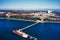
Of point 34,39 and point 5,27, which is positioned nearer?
point 34,39

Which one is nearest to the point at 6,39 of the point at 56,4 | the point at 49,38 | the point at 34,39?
the point at 34,39

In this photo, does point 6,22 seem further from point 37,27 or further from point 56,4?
point 56,4

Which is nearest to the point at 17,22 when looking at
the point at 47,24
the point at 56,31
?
the point at 47,24

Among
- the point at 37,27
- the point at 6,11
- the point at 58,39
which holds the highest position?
the point at 6,11

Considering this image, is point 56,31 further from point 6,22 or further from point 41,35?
point 6,22

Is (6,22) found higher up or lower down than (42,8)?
lower down

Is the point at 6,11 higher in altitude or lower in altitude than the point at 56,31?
higher
